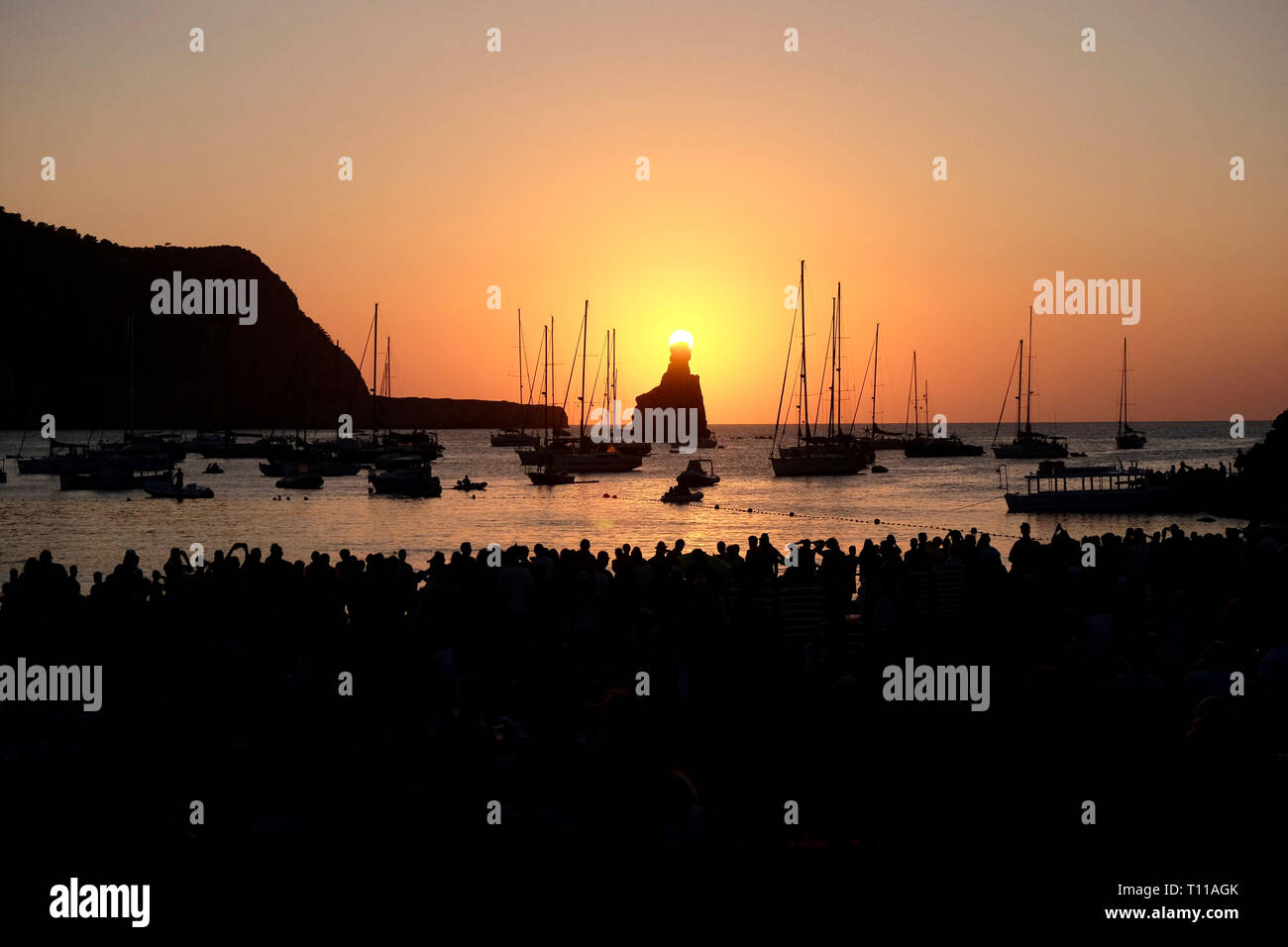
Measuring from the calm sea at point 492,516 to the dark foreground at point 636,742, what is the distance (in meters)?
27.2

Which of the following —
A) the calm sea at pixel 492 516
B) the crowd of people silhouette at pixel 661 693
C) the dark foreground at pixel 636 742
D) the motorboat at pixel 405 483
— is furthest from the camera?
the motorboat at pixel 405 483

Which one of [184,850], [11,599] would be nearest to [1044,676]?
[184,850]

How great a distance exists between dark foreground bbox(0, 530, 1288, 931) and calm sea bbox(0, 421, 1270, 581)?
2721 centimetres

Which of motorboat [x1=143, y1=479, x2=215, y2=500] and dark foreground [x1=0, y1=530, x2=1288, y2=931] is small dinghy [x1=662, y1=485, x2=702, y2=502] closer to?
motorboat [x1=143, y1=479, x2=215, y2=500]

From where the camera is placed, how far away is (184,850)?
7969 mm

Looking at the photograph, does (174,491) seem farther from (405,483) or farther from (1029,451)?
(1029,451)

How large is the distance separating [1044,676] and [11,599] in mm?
12783

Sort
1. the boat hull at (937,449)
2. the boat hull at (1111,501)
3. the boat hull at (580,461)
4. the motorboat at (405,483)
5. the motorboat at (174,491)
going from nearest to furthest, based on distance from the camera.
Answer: the boat hull at (1111,501) → the motorboat at (174,491) → the motorboat at (405,483) → the boat hull at (580,461) → the boat hull at (937,449)

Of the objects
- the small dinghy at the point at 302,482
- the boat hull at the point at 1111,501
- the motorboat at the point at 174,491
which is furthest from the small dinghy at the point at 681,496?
the motorboat at the point at 174,491

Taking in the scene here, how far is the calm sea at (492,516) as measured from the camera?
49594mm

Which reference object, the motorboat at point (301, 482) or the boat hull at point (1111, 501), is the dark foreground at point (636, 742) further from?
the motorboat at point (301, 482)

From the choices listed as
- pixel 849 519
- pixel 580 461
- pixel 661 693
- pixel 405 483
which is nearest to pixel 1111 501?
pixel 849 519

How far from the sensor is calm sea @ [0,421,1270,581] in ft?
163

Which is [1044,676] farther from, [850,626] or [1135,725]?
[850,626]
